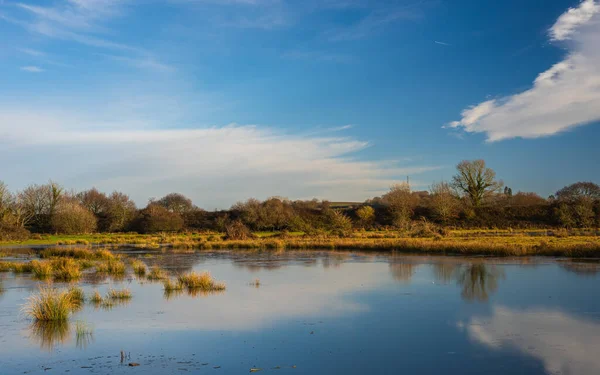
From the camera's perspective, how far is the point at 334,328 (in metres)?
9.64

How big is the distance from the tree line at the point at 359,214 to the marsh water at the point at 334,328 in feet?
96.6

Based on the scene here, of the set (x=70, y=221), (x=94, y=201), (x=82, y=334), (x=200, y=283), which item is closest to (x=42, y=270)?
(x=200, y=283)

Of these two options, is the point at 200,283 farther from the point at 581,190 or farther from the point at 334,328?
the point at 581,190

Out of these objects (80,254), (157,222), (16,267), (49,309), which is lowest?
(49,309)

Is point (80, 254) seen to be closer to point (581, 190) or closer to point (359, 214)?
point (359, 214)

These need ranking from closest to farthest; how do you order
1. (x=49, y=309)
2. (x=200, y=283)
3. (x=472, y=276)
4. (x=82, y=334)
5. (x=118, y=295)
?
1. (x=82, y=334)
2. (x=49, y=309)
3. (x=118, y=295)
4. (x=200, y=283)
5. (x=472, y=276)

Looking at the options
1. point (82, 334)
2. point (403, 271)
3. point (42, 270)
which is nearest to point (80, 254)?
point (42, 270)

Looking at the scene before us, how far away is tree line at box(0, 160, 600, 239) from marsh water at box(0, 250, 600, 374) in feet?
96.6

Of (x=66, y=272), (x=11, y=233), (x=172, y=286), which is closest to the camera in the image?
(x=172, y=286)

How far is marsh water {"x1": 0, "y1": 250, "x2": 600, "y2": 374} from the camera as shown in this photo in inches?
294

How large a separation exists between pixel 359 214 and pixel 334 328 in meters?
53.8

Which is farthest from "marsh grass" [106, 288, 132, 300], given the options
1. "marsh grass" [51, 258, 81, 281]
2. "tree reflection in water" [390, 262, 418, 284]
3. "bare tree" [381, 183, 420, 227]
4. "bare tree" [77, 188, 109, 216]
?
"bare tree" [77, 188, 109, 216]

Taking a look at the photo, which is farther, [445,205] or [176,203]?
[176,203]

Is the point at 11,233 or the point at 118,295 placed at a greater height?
the point at 11,233
